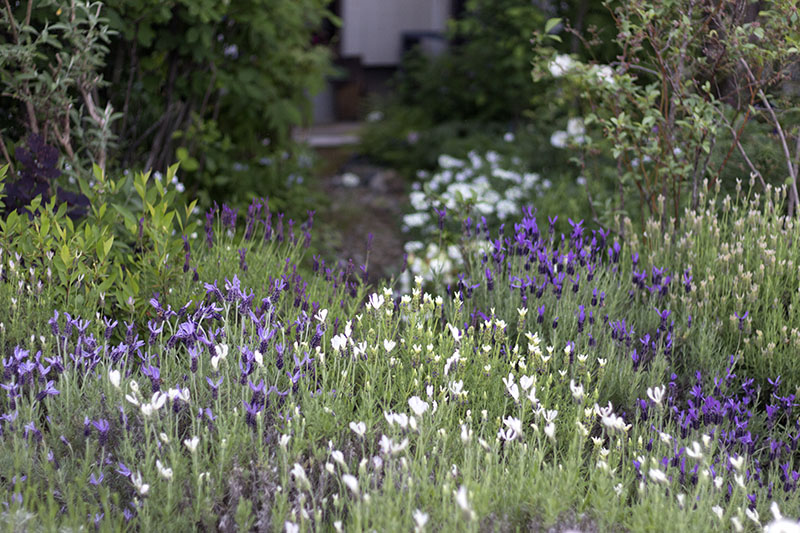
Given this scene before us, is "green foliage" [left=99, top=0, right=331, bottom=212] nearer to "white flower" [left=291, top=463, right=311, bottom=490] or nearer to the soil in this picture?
the soil

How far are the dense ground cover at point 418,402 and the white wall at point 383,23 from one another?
9.77 metres

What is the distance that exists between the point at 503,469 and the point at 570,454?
0.22m

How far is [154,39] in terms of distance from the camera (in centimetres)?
520

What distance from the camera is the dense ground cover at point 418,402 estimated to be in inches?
84.7

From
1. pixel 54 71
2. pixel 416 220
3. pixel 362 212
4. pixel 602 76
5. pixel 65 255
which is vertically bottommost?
pixel 362 212

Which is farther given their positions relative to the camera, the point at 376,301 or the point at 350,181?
the point at 350,181

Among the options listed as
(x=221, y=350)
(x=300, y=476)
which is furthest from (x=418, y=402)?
(x=221, y=350)

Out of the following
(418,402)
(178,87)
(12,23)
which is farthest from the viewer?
(178,87)

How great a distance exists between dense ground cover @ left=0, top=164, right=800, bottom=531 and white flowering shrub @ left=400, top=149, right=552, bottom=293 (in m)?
1.24

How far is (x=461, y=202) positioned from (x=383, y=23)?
386 inches

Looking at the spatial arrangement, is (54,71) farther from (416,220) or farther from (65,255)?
(416,220)

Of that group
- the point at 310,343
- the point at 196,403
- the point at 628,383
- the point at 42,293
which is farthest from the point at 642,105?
the point at 42,293

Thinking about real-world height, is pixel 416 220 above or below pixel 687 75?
below

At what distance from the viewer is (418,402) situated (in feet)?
7.16
